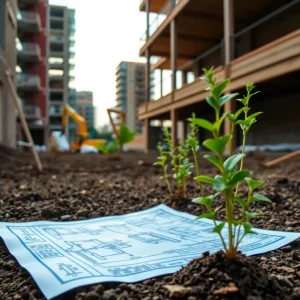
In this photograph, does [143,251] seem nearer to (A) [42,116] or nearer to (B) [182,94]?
(B) [182,94]

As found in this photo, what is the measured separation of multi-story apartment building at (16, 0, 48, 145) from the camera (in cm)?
2269

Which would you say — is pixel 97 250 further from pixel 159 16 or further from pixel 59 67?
pixel 59 67

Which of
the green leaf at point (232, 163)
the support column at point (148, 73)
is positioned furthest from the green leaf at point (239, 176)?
the support column at point (148, 73)

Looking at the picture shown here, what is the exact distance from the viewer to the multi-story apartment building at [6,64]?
8.03 metres

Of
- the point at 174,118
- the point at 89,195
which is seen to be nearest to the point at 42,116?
the point at 174,118

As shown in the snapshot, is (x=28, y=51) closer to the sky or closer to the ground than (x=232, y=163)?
closer to the sky

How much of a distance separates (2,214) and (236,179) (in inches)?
54.1

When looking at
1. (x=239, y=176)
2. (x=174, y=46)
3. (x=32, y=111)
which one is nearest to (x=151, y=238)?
(x=239, y=176)

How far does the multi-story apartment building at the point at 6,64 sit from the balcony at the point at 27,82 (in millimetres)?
14259

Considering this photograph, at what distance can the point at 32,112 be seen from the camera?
78.8 feet

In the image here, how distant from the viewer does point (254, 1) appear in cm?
735

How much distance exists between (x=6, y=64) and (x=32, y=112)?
1630 cm

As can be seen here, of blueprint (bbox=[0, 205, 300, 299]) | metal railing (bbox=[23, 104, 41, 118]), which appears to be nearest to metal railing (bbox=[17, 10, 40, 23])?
metal railing (bbox=[23, 104, 41, 118])

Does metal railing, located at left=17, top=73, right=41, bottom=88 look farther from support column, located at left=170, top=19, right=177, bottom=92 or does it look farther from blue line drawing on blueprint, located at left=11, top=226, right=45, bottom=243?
blue line drawing on blueprint, located at left=11, top=226, right=45, bottom=243
